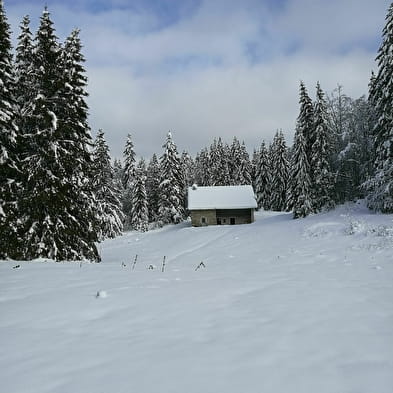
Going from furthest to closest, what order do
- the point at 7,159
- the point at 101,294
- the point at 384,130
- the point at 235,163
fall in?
the point at 235,163, the point at 384,130, the point at 7,159, the point at 101,294

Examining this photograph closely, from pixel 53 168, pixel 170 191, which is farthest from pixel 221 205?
pixel 53 168

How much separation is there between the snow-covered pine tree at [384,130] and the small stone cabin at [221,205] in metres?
20.2

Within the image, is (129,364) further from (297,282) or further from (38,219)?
(38,219)

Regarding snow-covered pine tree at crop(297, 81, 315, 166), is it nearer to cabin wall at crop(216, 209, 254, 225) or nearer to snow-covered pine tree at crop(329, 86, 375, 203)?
snow-covered pine tree at crop(329, 86, 375, 203)

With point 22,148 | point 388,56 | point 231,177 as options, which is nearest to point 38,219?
point 22,148

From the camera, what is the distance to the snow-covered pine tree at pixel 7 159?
45.0 ft

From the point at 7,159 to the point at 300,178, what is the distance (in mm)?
28846

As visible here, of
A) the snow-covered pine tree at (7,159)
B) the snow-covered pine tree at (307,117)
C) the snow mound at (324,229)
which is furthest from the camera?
the snow-covered pine tree at (307,117)

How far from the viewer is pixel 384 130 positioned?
2552 cm

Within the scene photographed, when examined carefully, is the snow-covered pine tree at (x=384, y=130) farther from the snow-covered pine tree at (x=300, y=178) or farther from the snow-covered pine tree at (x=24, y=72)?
the snow-covered pine tree at (x=24, y=72)

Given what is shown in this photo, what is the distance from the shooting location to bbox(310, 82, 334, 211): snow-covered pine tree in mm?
33625

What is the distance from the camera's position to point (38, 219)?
1498 centimetres

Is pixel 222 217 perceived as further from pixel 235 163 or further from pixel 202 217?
pixel 235 163

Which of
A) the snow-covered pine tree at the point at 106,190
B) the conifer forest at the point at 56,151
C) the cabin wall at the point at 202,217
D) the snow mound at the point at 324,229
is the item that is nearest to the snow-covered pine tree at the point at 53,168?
the conifer forest at the point at 56,151
